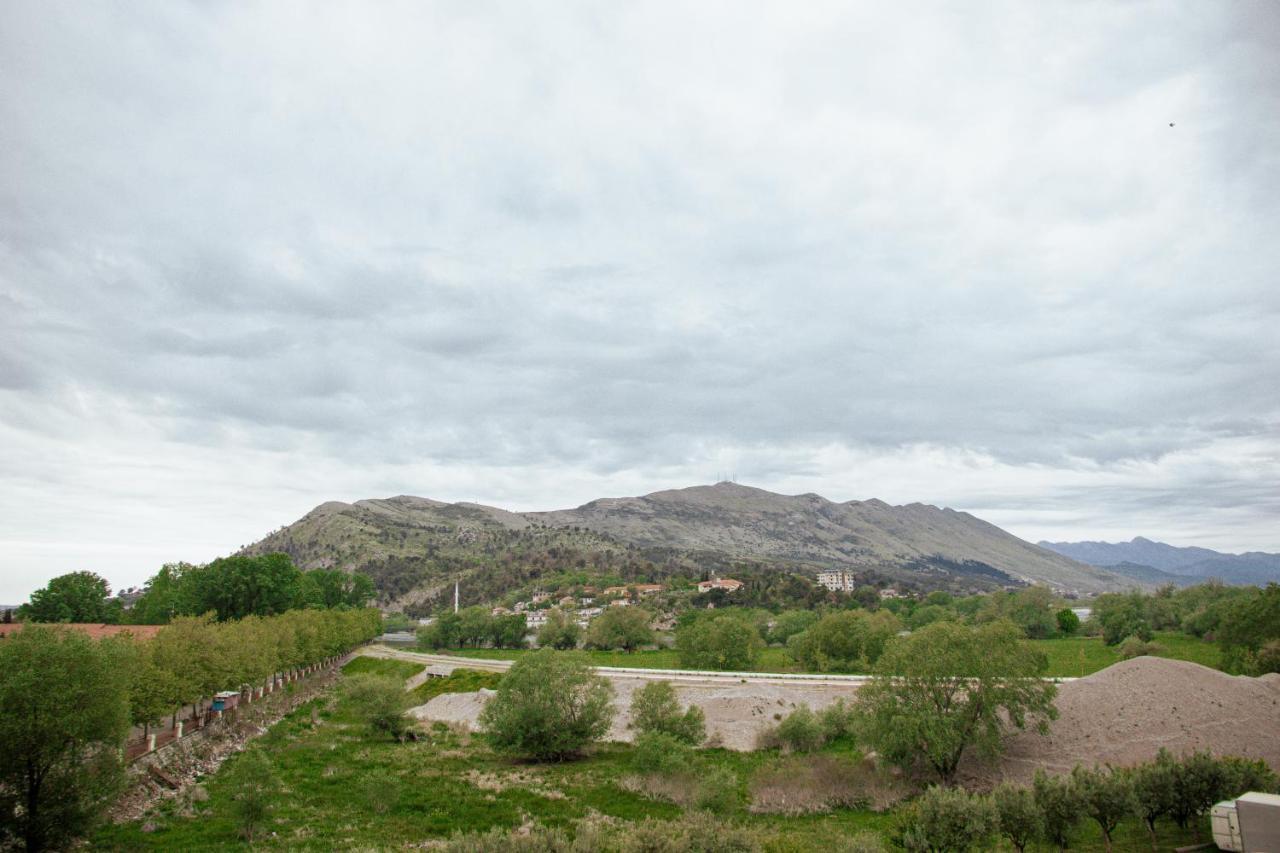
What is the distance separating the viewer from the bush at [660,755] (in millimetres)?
36219

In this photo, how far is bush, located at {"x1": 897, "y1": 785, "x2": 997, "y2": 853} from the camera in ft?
66.1

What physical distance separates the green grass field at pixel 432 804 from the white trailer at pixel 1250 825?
9.10ft

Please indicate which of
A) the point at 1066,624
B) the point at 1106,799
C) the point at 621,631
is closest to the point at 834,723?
the point at 1106,799

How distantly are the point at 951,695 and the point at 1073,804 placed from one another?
46.2 feet

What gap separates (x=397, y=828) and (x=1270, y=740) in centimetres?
4230

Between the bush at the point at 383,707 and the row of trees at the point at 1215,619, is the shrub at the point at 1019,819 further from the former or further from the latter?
the bush at the point at 383,707

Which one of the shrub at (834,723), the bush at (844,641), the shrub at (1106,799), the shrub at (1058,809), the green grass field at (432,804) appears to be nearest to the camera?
the shrub at (1058,809)

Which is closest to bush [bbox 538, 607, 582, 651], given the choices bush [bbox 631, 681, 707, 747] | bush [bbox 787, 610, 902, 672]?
bush [bbox 787, 610, 902, 672]

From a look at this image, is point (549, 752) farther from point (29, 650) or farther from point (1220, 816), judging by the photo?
point (1220, 816)

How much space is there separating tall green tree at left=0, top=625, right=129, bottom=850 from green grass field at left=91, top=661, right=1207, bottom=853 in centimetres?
350

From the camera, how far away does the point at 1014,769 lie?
36969mm

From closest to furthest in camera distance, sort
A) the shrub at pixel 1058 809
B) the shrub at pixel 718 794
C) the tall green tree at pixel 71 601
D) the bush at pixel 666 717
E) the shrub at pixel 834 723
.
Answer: the shrub at pixel 1058 809, the shrub at pixel 718 794, the bush at pixel 666 717, the shrub at pixel 834 723, the tall green tree at pixel 71 601

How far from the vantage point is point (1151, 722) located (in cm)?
3803

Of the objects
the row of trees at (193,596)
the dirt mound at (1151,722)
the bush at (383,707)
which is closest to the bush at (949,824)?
the dirt mound at (1151,722)
